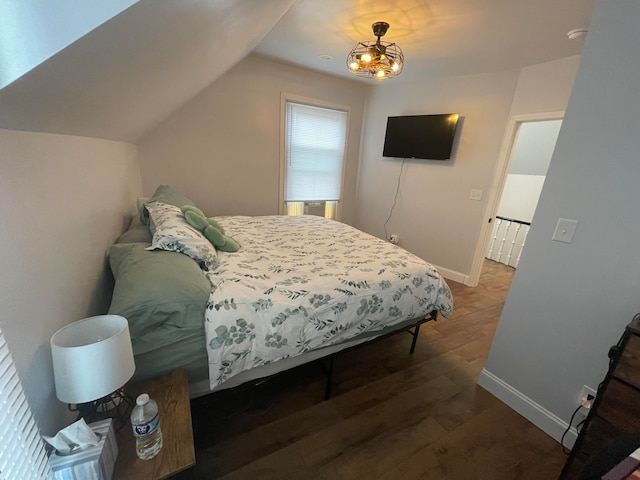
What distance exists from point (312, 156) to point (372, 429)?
11.3 ft

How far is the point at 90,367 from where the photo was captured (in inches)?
29.7

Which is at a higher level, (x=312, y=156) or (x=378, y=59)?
(x=378, y=59)

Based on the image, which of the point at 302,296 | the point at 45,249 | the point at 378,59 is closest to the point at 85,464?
the point at 45,249

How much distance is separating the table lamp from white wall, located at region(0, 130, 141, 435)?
0.26 ft

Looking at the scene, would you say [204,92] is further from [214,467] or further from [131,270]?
[214,467]

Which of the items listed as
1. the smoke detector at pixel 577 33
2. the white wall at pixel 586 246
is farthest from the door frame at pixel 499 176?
the white wall at pixel 586 246

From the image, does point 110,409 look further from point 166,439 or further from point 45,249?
point 45,249

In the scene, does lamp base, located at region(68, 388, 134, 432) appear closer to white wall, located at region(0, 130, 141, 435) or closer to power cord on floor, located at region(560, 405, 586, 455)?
white wall, located at region(0, 130, 141, 435)

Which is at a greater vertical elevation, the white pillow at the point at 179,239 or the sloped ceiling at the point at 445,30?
the sloped ceiling at the point at 445,30

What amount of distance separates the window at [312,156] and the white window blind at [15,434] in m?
3.41

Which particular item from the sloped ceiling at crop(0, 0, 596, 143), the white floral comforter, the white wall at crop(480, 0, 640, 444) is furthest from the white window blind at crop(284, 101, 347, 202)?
the white wall at crop(480, 0, 640, 444)

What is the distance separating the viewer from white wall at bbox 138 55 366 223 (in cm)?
301

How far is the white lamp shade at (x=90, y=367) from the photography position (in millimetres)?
739

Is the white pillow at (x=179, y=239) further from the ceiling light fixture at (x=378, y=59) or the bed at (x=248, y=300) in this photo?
the ceiling light fixture at (x=378, y=59)
